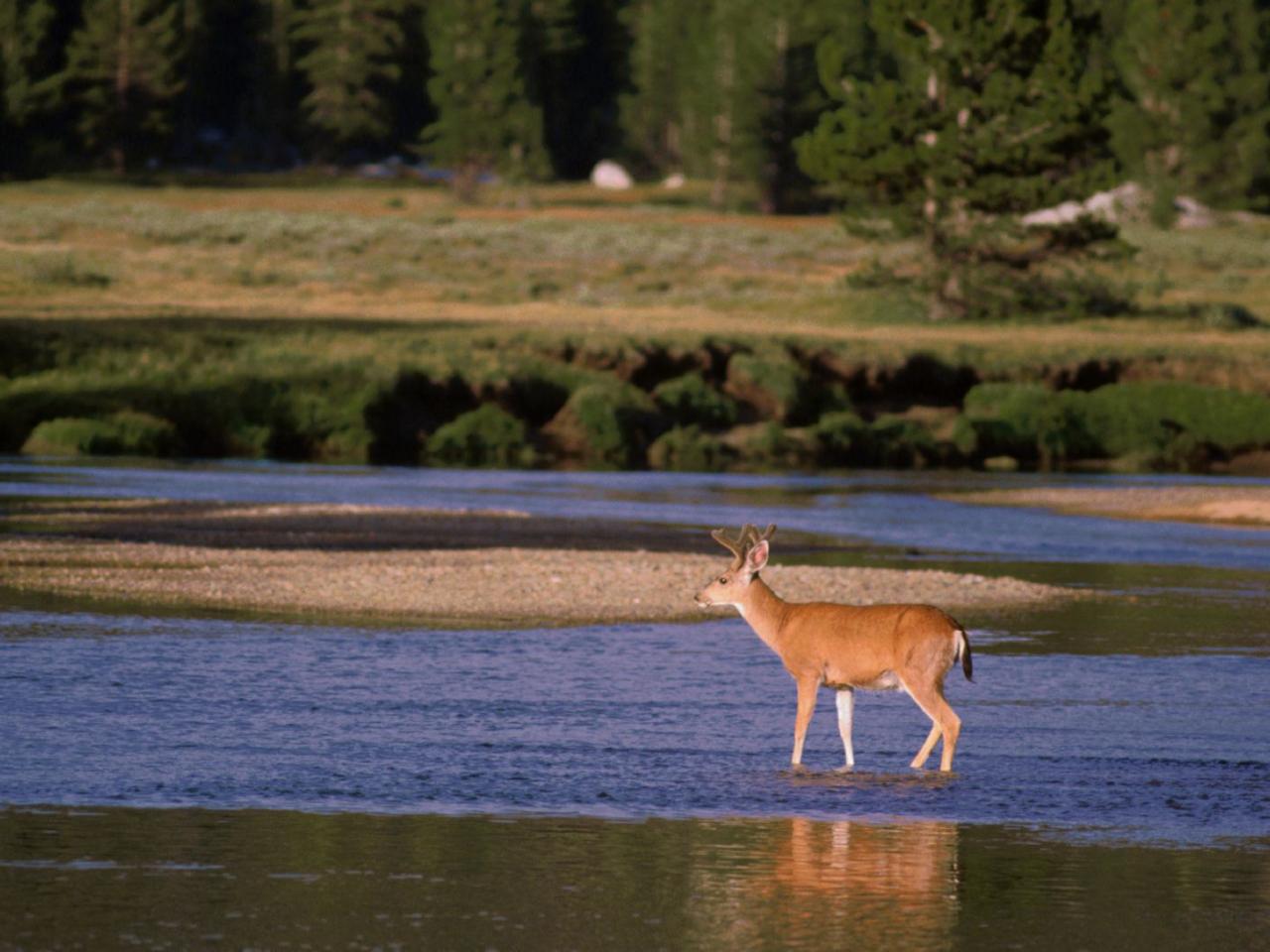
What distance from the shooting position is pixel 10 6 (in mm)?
120875

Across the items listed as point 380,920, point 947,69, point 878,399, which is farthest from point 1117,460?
point 380,920

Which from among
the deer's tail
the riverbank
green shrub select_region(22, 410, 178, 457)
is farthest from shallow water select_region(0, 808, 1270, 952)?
green shrub select_region(22, 410, 178, 457)

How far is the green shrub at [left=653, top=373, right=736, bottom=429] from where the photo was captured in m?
56.5

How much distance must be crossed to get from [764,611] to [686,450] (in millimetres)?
39206

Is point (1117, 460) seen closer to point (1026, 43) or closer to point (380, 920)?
point (1026, 43)

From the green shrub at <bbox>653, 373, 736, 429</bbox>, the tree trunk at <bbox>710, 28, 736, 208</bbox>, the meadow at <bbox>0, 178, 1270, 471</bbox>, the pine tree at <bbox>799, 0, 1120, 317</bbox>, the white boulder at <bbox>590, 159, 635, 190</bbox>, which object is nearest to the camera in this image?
the meadow at <bbox>0, 178, 1270, 471</bbox>

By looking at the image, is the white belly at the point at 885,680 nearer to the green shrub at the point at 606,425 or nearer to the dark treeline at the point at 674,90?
the green shrub at the point at 606,425

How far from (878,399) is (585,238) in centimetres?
3762

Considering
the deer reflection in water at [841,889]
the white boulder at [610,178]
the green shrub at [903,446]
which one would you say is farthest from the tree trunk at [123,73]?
the deer reflection in water at [841,889]

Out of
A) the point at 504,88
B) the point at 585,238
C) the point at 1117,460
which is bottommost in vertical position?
the point at 1117,460

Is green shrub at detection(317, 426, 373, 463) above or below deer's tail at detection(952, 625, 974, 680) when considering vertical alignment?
below

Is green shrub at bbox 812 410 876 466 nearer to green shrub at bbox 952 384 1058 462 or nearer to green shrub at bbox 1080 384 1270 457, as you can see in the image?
green shrub at bbox 952 384 1058 462

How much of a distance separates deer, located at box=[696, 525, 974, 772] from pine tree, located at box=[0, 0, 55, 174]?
107 m

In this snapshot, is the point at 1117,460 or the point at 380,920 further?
the point at 1117,460
